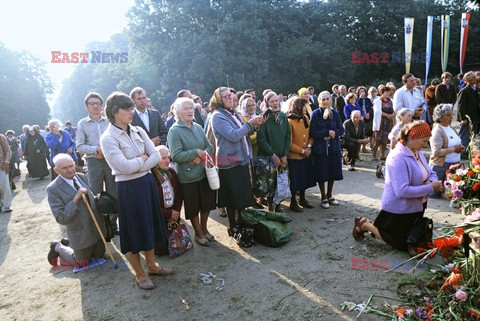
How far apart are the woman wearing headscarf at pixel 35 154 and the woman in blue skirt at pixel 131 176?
416 inches

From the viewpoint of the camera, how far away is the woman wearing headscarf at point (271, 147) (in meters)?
5.23

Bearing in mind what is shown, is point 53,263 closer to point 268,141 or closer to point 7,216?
point 268,141

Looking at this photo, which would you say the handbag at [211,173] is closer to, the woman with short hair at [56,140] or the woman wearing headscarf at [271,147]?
the woman wearing headscarf at [271,147]

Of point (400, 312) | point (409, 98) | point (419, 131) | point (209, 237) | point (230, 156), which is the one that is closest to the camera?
point (400, 312)

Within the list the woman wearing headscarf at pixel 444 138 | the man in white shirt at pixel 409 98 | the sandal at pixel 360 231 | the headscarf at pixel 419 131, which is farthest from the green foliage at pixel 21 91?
the headscarf at pixel 419 131

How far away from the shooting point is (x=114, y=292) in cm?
372

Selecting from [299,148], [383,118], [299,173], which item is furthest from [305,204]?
[383,118]

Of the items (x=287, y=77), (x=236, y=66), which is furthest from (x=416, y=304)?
(x=287, y=77)

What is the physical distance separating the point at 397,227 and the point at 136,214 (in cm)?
301

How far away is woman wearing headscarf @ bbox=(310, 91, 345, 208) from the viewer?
5.64m

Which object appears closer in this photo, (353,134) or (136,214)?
(136,214)

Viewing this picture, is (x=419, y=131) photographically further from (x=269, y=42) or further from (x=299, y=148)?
(x=269, y=42)

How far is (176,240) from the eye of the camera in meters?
4.47

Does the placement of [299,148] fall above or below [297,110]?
below
